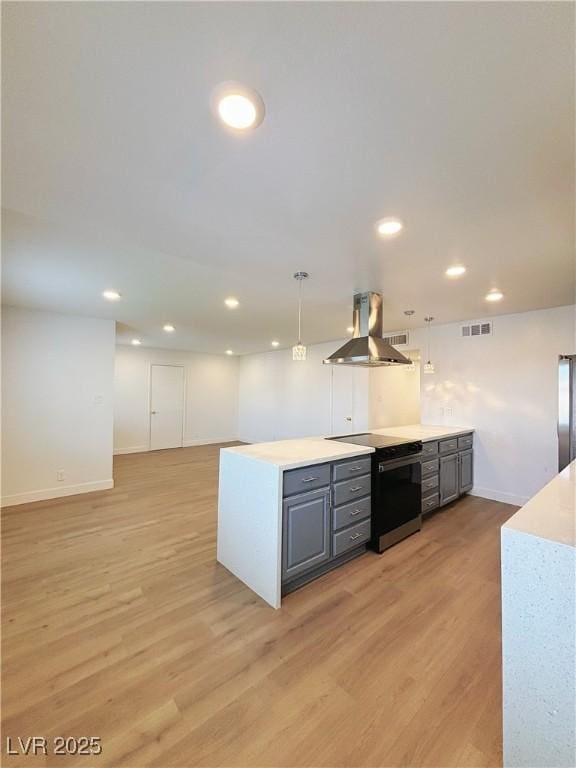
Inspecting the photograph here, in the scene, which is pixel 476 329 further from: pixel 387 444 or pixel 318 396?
pixel 318 396

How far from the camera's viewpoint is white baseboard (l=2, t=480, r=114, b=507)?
3.94 meters

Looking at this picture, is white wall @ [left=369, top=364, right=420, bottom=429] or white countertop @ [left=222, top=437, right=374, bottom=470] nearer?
white countertop @ [left=222, top=437, right=374, bottom=470]

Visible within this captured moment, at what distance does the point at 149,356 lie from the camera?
7.57 m

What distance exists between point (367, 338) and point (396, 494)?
1.58m

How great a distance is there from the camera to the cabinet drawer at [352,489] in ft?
8.11

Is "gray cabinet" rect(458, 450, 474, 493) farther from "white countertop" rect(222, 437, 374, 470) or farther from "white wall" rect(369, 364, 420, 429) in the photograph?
"white countertop" rect(222, 437, 374, 470)

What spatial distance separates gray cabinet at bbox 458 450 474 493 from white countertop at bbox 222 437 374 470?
82.4 inches

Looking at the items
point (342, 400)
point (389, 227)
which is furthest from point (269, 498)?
point (342, 400)

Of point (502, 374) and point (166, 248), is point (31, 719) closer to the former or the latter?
point (166, 248)

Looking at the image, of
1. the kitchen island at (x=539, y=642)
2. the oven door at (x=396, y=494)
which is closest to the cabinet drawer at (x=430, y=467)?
the oven door at (x=396, y=494)

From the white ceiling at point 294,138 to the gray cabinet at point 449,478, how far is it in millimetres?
2238

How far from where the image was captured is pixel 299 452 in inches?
99.9

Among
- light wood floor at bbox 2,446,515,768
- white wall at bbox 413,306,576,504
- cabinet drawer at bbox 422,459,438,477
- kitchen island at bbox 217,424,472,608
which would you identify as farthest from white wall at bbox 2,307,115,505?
white wall at bbox 413,306,576,504

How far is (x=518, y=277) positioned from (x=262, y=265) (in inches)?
90.6
